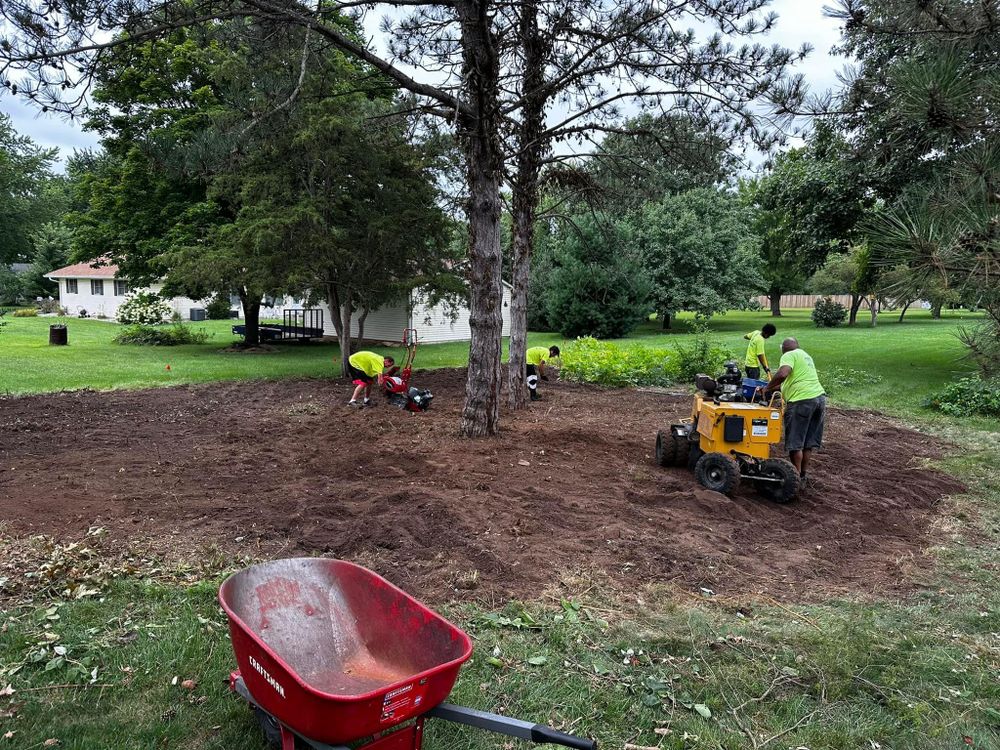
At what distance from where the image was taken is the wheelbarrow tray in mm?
2596

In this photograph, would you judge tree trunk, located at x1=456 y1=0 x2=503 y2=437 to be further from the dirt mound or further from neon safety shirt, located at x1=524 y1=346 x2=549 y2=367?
neon safety shirt, located at x1=524 y1=346 x2=549 y2=367

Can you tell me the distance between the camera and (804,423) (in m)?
7.00

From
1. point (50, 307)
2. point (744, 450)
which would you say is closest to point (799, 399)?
point (744, 450)

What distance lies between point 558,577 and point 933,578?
9.02ft

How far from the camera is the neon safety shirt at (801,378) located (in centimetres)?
691

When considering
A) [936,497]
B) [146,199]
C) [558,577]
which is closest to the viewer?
[558,577]

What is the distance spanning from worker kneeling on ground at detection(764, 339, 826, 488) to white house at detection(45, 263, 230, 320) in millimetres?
38306

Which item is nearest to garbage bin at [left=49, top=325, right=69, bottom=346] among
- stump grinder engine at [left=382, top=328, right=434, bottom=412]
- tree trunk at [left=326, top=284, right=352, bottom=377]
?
tree trunk at [left=326, top=284, right=352, bottom=377]

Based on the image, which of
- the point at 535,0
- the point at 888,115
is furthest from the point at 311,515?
the point at 888,115

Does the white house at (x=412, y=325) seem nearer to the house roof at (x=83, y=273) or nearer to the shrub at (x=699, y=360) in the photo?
the shrub at (x=699, y=360)

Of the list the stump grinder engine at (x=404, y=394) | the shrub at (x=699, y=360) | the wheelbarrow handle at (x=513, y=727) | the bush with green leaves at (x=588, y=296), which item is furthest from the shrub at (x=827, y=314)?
the wheelbarrow handle at (x=513, y=727)

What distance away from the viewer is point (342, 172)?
1345 centimetres

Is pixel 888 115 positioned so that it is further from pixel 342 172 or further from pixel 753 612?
pixel 342 172

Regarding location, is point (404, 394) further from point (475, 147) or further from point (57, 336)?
point (57, 336)
